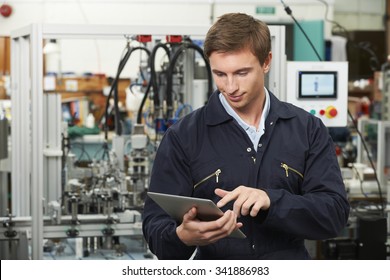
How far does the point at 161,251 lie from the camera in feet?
6.31

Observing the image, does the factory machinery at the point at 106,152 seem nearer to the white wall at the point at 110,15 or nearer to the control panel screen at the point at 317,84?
the control panel screen at the point at 317,84

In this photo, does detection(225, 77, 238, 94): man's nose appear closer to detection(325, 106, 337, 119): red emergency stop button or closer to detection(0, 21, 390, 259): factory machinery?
detection(0, 21, 390, 259): factory machinery

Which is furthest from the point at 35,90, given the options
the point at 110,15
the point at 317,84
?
the point at 110,15

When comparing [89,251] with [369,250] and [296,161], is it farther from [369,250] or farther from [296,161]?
[296,161]

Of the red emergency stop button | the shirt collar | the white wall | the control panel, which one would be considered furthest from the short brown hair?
the white wall

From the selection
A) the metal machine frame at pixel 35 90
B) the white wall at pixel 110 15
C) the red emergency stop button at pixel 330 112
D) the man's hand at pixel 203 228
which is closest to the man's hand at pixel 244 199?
the man's hand at pixel 203 228

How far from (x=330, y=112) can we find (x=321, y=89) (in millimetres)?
124

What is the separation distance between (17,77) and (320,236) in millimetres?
2069

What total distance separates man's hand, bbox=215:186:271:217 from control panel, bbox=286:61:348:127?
1909mm

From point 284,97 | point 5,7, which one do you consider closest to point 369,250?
point 284,97

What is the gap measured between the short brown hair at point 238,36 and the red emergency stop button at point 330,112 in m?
1.96

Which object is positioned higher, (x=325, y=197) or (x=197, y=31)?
(x=197, y=31)

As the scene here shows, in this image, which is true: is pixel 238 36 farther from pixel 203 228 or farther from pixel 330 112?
pixel 330 112
